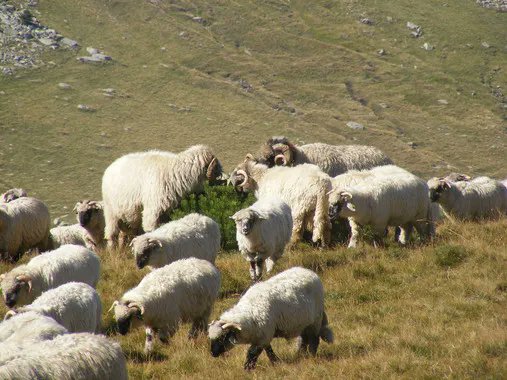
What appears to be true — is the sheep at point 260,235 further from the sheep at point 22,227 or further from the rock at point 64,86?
the rock at point 64,86

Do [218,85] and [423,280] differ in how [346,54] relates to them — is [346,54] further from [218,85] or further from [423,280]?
[423,280]

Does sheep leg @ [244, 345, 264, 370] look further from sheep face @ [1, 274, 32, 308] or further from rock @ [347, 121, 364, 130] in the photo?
rock @ [347, 121, 364, 130]

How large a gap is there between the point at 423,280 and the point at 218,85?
298 feet

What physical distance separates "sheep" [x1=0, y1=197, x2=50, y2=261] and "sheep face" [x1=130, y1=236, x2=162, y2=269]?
4888mm

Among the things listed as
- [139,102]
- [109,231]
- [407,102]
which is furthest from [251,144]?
[109,231]

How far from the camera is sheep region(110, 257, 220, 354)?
36.0ft

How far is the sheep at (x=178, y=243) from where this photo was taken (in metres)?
13.5

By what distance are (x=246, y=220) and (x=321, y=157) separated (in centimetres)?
750

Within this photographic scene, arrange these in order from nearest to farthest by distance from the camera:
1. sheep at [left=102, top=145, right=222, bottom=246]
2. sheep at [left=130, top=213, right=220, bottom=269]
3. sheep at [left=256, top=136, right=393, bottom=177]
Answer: sheep at [left=130, top=213, right=220, bottom=269] → sheep at [left=102, top=145, right=222, bottom=246] → sheep at [left=256, top=136, right=393, bottom=177]

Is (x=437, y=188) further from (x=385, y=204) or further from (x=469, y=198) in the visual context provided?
(x=385, y=204)

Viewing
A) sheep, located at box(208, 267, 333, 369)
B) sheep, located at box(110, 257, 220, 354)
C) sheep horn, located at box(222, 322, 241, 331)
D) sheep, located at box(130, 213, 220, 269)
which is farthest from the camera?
sheep, located at box(130, 213, 220, 269)

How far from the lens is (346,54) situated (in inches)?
4702

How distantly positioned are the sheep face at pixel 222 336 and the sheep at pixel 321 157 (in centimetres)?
1087

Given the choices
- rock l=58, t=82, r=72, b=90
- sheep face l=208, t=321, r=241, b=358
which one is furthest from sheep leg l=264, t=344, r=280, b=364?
rock l=58, t=82, r=72, b=90
